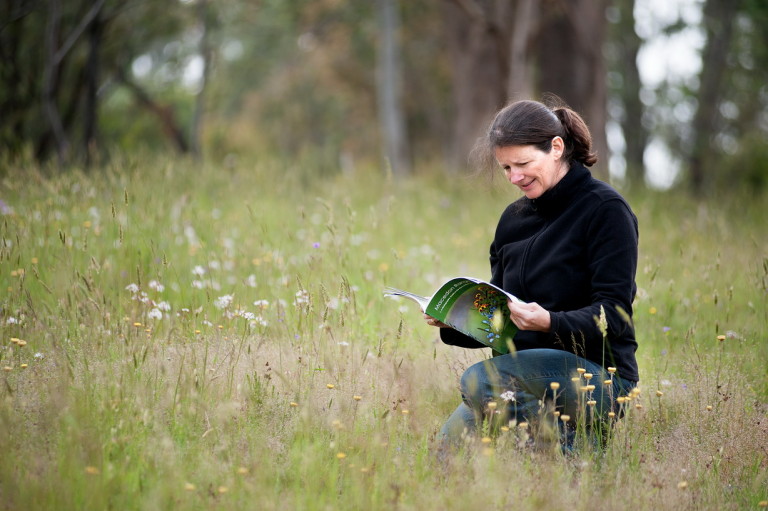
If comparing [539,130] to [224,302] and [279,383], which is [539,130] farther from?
[224,302]

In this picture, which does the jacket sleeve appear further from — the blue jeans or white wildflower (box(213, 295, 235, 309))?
white wildflower (box(213, 295, 235, 309))

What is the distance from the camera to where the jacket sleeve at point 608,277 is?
9.57 ft

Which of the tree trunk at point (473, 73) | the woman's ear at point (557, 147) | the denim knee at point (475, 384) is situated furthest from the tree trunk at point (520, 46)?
the denim knee at point (475, 384)

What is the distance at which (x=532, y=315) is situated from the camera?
9.49 ft

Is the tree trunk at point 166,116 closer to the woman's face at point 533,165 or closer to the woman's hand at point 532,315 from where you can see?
the woman's face at point 533,165

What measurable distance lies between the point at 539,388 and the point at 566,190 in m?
0.84

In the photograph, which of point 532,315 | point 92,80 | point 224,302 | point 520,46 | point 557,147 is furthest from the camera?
point 520,46

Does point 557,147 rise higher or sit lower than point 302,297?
higher

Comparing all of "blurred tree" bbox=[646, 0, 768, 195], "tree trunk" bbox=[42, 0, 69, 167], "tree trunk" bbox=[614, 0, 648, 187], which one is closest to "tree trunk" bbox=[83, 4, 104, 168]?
"tree trunk" bbox=[42, 0, 69, 167]

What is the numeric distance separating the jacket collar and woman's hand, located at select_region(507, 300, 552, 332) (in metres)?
0.54

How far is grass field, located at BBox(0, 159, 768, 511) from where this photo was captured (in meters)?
2.71

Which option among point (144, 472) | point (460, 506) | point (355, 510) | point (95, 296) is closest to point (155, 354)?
point (95, 296)

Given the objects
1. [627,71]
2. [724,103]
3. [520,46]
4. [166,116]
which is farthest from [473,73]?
[724,103]

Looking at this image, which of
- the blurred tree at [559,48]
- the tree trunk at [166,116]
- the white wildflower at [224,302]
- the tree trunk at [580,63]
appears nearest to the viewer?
the white wildflower at [224,302]
